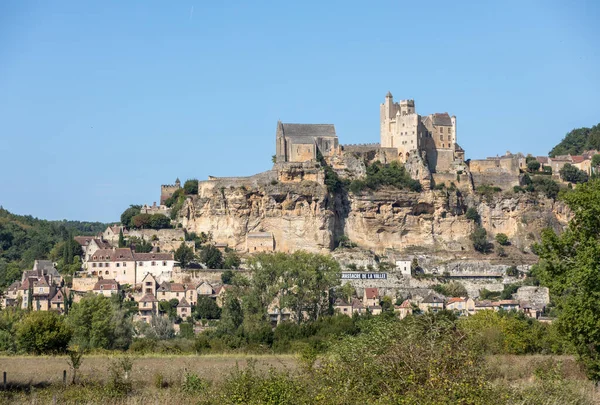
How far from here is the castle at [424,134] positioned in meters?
82.9

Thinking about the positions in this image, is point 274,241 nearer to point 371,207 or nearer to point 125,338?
point 371,207

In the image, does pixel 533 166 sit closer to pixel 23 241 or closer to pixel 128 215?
pixel 128 215

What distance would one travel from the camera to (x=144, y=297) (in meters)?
68.9

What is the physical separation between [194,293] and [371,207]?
17316 millimetres

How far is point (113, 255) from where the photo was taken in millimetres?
74188

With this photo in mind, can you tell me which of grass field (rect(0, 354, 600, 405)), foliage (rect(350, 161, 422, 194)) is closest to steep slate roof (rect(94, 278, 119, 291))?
foliage (rect(350, 161, 422, 194))

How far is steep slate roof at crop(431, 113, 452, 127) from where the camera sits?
277ft

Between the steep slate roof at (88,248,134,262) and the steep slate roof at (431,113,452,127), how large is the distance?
2676 centimetres

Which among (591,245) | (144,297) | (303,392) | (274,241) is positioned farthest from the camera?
(274,241)

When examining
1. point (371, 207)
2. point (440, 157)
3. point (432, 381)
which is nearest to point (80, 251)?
point (371, 207)

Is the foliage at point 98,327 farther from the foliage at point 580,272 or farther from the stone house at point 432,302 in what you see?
the stone house at point 432,302

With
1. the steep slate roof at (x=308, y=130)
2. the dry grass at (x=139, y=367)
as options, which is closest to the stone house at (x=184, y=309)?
the steep slate roof at (x=308, y=130)

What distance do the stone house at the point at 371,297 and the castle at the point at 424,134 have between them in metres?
14.8

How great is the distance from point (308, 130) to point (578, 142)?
46.1 meters
